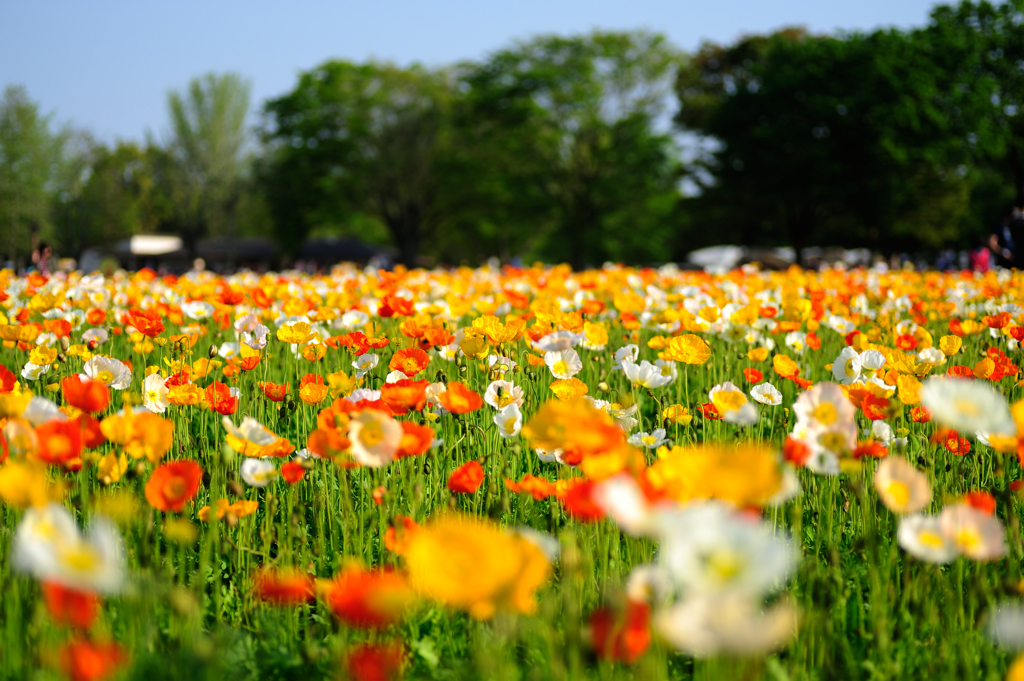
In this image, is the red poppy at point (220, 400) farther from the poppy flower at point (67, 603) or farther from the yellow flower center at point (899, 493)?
A: the yellow flower center at point (899, 493)

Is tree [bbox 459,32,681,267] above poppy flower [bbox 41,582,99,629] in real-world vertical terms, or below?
above

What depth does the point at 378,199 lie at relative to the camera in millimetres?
36594

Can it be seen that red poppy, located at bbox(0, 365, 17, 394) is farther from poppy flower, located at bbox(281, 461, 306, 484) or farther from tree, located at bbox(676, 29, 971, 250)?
tree, located at bbox(676, 29, 971, 250)

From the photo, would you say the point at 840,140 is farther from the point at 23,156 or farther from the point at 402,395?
the point at 23,156

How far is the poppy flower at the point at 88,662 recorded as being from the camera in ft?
3.22

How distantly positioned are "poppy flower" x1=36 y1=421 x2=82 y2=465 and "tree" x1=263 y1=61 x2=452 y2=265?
113 ft

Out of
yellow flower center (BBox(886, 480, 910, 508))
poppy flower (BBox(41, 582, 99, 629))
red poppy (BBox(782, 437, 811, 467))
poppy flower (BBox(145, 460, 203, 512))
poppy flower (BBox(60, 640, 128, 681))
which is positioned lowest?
poppy flower (BBox(60, 640, 128, 681))

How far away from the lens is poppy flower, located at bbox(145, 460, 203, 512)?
145 cm

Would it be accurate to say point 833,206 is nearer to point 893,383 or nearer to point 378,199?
point 378,199

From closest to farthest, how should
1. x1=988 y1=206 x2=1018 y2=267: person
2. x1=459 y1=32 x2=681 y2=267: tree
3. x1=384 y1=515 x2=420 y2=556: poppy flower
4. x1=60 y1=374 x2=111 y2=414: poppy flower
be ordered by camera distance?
1. x1=384 y1=515 x2=420 y2=556: poppy flower
2. x1=60 y1=374 x2=111 y2=414: poppy flower
3. x1=988 y1=206 x2=1018 y2=267: person
4. x1=459 y1=32 x2=681 y2=267: tree

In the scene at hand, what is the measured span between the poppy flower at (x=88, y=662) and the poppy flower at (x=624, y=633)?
2.02ft

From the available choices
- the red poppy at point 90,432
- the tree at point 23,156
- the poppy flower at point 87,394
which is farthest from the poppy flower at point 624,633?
the tree at point 23,156

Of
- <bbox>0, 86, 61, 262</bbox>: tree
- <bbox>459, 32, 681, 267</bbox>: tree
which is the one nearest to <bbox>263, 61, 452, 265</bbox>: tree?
<bbox>459, 32, 681, 267</bbox>: tree

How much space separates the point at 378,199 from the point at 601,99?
10.8 metres
